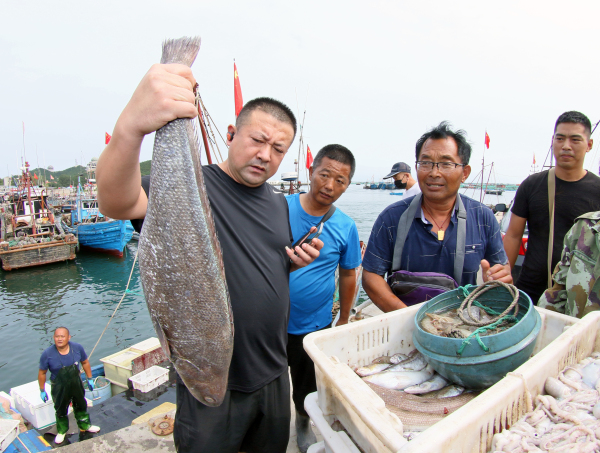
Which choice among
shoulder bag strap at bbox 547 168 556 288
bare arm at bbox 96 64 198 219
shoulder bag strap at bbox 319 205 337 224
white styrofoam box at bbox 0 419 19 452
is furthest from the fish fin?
white styrofoam box at bbox 0 419 19 452

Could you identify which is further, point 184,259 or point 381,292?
point 381,292

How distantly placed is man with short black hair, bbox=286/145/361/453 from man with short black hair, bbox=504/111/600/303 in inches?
72.8

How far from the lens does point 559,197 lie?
3043 mm

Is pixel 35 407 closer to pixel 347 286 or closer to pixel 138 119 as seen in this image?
pixel 347 286

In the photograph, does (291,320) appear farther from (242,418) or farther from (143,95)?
(143,95)

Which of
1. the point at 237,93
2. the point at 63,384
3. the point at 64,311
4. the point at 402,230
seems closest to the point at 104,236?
the point at 64,311

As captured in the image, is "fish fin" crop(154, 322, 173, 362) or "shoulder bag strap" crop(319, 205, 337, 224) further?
"shoulder bag strap" crop(319, 205, 337, 224)

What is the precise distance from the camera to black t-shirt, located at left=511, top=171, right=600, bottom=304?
295 cm

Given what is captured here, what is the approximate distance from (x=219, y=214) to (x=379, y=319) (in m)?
1.13

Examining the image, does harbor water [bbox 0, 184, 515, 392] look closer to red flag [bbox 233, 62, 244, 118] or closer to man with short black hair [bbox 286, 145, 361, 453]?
red flag [bbox 233, 62, 244, 118]

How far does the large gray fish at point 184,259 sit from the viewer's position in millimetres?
1312

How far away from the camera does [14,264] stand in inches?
941

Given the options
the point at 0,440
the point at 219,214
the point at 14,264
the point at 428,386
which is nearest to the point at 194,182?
the point at 219,214

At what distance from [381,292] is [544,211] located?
80.2 inches
